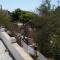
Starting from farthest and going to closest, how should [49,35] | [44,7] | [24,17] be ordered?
[24,17], [44,7], [49,35]

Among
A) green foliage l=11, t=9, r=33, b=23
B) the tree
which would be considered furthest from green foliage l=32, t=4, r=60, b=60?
green foliage l=11, t=9, r=33, b=23

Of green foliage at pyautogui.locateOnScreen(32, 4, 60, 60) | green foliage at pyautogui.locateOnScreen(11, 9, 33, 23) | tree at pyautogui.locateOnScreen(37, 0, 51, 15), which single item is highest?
tree at pyautogui.locateOnScreen(37, 0, 51, 15)

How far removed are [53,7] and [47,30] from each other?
4.17ft

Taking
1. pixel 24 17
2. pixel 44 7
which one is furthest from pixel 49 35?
pixel 24 17

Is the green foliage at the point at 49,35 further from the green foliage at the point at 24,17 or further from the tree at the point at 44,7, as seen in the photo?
the green foliage at the point at 24,17

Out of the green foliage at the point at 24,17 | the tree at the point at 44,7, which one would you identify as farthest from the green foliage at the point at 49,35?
the green foliage at the point at 24,17

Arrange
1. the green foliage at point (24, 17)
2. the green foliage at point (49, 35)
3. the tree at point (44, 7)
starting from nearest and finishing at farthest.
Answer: the green foliage at point (49, 35)
the tree at point (44, 7)
the green foliage at point (24, 17)

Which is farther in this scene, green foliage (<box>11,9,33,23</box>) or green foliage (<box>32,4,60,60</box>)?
green foliage (<box>11,9,33,23</box>)

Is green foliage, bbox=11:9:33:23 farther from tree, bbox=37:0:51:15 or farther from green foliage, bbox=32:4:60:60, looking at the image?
green foliage, bbox=32:4:60:60

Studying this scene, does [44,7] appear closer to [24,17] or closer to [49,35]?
[49,35]

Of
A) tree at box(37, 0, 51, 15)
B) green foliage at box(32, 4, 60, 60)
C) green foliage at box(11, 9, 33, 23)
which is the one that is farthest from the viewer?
green foliage at box(11, 9, 33, 23)

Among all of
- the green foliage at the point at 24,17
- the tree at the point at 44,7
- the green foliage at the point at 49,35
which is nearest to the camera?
the green foliage at the point at 49,35

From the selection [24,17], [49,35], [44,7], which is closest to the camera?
[49,35]

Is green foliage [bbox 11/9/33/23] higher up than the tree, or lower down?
lower down
